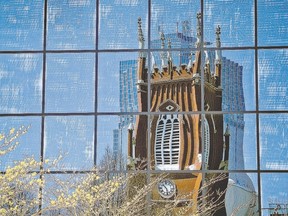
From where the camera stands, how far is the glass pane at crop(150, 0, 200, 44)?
36.2 ft

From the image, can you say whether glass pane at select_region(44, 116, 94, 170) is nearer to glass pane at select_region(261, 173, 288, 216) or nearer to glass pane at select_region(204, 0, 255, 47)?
glass pane at select_region(204, 0, 255, 47)

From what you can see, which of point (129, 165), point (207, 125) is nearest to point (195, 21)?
point (207, 125)

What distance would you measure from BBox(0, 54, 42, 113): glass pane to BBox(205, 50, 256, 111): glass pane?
236 centimetres

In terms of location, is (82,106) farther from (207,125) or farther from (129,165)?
(207,125)

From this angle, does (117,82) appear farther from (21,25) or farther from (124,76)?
(21,25)

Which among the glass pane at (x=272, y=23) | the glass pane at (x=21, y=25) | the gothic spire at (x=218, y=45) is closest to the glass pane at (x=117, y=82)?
the glass pane at (x=21, y=25)

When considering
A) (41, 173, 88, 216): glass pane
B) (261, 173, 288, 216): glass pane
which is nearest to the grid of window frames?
(261, 173, 288, 216): glass pane

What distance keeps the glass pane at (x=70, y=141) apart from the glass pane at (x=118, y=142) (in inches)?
5.5

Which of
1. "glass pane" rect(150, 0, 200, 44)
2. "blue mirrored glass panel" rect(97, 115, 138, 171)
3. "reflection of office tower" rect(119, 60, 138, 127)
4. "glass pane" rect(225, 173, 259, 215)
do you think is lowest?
"glass pane" rect(225, 173, 259, 215)

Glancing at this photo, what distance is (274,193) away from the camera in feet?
34.7

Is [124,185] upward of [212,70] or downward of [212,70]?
downward

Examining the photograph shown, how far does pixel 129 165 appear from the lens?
35.6 ft

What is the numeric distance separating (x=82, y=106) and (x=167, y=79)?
1227mm

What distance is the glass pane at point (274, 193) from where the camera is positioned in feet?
34.5
